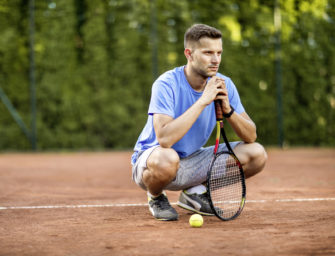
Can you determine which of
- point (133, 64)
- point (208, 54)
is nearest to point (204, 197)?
point (208, 54)

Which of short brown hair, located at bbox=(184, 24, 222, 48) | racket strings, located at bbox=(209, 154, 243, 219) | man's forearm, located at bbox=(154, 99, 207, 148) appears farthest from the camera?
racket strings, located at bbox=(209, 154, 243, 219)

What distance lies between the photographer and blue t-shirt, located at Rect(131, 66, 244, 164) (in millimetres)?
3631

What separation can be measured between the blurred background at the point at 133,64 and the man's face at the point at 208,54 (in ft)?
25.1

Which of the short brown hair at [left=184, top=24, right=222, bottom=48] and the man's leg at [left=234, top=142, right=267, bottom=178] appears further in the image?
the man's leg at [left=234, top=142, right=267, bottom=178]

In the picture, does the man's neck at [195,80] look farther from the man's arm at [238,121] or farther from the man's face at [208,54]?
the man's arm at [238,121]

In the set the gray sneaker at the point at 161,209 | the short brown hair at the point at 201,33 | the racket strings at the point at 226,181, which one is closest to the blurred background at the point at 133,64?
the racket strings at the point at 226,181

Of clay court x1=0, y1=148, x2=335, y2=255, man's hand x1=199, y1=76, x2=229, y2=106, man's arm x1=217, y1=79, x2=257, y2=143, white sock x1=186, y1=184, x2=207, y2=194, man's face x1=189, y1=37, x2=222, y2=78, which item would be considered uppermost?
man's face x1=189, y1=37, x2=222, y2=78

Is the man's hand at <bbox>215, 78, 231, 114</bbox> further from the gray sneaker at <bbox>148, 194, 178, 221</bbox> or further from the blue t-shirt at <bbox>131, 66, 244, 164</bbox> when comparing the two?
the gray sneaker at <bbox>148, 194, 178, 221</bbox>

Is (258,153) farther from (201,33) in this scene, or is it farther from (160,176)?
(201,33)

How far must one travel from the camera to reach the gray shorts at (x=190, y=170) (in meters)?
3.80

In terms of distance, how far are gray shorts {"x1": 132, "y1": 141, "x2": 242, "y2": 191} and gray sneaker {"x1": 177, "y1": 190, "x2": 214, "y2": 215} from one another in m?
→ 0.08

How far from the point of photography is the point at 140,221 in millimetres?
3629

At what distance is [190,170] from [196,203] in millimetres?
241

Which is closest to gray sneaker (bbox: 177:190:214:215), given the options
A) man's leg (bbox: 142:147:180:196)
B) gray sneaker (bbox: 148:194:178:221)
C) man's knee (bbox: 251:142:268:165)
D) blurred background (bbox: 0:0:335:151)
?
gray sneaker (bbox: 148:194:178:221)
